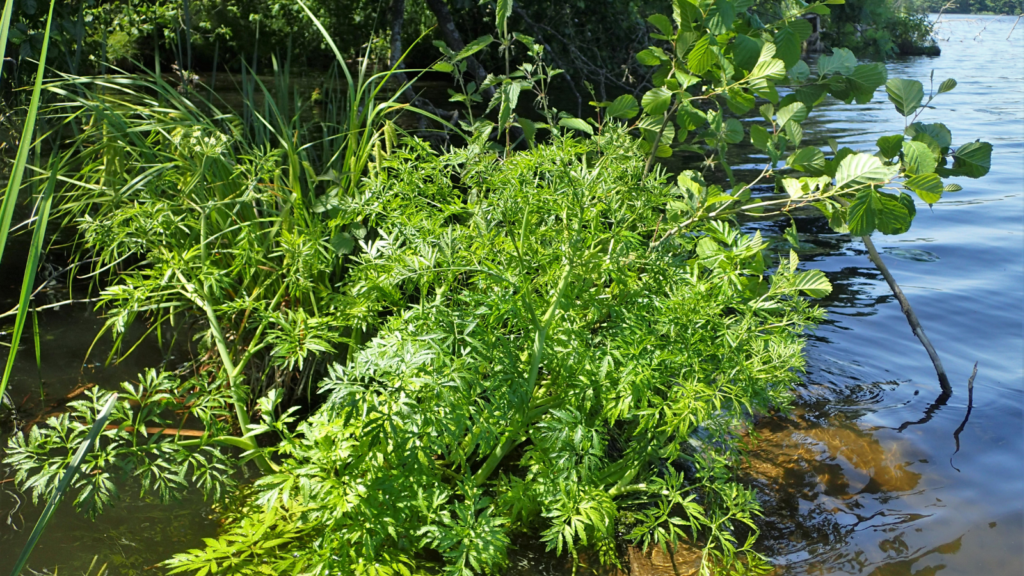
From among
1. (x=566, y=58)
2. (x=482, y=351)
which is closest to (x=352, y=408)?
(x=482, y=351)

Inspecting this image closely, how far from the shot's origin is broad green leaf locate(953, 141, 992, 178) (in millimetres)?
2576

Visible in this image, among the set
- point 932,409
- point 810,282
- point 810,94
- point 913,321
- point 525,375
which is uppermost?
point 810,94

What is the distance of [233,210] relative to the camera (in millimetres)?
2830

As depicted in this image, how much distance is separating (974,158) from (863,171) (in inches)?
26.2

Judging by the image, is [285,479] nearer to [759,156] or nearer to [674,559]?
[674,559]

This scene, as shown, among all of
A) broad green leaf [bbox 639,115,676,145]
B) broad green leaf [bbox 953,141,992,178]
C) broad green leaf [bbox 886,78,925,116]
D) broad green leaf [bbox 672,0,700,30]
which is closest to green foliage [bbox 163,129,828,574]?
broad green leaf [bbox 639,115,676,145]

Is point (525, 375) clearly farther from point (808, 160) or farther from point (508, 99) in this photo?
point (808, 160)

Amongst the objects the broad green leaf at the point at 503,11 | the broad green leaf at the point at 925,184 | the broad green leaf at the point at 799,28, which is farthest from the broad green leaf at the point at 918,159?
the broad green leaf at the point at 503,11

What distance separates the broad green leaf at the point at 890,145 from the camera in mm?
2416

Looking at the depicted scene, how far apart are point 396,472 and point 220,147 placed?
133 centimetres

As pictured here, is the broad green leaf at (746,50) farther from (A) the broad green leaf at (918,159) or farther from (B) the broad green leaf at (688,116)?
(A) the broad green leaf at (918,159)

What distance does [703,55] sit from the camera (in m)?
2.30

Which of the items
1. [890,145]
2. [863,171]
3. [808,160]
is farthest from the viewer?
[808,160]

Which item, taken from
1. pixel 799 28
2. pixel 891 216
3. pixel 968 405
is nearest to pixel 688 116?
pixel 799 28
